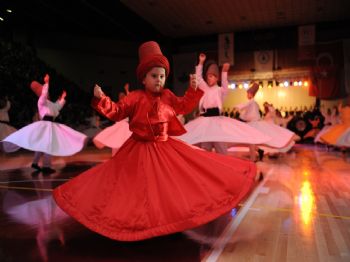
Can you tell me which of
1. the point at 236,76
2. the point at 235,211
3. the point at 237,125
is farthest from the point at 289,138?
the point at 236,76

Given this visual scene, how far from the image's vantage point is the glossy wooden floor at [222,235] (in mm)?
2064

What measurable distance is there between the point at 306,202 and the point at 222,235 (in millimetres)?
1345

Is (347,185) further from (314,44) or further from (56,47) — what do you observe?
(56,47)

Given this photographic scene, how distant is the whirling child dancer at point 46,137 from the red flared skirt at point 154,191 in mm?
3217

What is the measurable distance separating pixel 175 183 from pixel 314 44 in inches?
459

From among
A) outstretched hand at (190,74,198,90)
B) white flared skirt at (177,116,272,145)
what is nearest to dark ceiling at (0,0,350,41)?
white flared skirt at (177,116,272,145)

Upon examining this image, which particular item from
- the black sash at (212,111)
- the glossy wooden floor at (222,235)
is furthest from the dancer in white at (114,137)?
the glossy wooden floor at (222,235)

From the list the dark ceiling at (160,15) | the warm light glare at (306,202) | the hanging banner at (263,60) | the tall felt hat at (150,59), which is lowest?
the warm light glare at (306,202)

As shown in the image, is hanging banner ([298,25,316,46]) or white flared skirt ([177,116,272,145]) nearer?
white flared skirt ([177,116,272,145])

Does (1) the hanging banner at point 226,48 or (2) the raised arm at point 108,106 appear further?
(1) the hanging banner at point 226,48

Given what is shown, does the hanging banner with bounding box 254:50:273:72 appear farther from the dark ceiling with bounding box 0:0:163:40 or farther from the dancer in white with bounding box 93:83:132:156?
the dancer in white with bounding box 93:83:132:156

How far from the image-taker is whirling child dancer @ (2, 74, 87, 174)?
525 centimetres

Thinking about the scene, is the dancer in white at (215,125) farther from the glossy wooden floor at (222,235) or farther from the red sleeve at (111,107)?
the red sleeve at (111,107)

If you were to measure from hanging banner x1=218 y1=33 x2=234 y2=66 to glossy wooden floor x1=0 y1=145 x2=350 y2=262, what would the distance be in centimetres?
976
